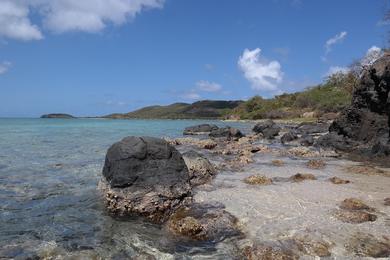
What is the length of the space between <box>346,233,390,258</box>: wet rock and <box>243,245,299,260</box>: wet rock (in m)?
1.57

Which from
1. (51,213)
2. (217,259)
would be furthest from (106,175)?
(217,259)

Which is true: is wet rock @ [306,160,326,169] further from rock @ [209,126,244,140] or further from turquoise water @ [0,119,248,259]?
rock @ [209,126,244,140]

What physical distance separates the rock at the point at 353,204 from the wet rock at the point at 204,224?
4.12 metres

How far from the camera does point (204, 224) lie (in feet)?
38.7

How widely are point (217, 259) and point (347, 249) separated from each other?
323 cm

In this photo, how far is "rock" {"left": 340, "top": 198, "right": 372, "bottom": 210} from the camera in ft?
44.5

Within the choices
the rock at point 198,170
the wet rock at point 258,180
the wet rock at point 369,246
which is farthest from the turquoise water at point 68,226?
the wet rock at point 258,180

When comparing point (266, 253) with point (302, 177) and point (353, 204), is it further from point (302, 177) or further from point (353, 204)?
point (302, 177)

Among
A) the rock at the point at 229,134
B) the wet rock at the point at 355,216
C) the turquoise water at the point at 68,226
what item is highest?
the rock at the point at 229,134

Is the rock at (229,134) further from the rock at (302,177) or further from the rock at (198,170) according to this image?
the rock at (198,170)

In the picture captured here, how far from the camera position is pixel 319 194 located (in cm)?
1577

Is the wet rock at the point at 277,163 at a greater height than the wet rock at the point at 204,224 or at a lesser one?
greater

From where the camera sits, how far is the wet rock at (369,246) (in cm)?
972

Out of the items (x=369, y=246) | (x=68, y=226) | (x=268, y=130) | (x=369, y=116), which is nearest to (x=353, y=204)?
(x=369, y=246)
